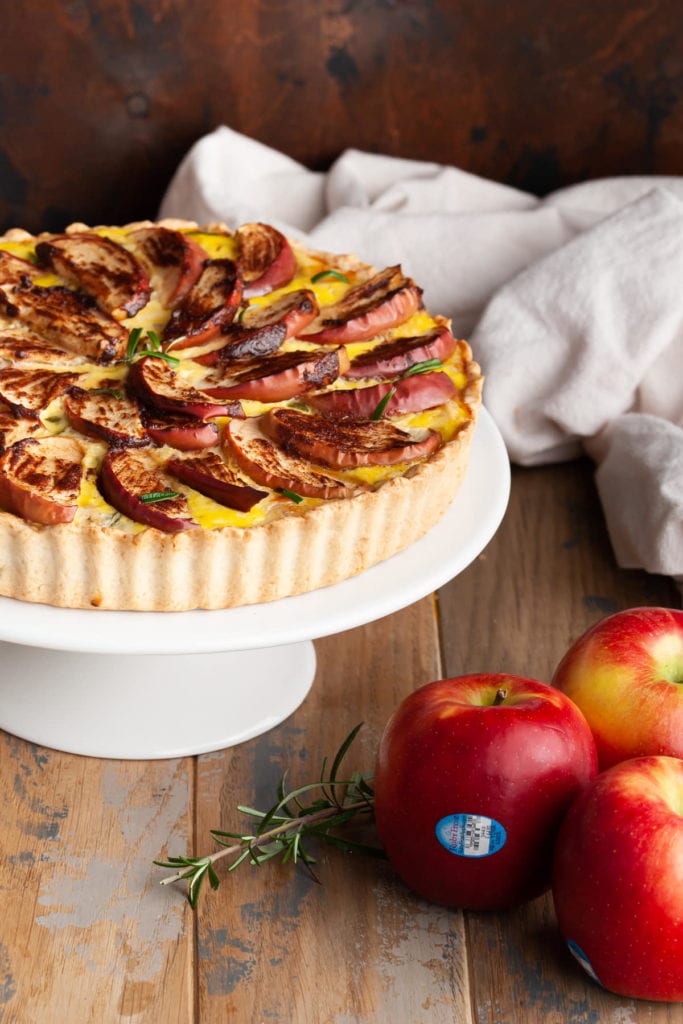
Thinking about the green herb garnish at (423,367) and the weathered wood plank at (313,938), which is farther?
the green herb garnish at (423,367)

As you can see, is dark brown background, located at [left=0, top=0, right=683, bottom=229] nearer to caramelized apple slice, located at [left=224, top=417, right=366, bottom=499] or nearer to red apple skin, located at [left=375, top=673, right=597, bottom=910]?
caramelized apple slice, located at [left=224, top=417, right=366, bottom=499]

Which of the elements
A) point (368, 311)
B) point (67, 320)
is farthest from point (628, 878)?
point (67, 320)

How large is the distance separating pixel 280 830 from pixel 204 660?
472 millimetres

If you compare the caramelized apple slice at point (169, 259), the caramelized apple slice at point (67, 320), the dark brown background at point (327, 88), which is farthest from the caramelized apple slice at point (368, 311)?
the dark brown background at point (327, 88)

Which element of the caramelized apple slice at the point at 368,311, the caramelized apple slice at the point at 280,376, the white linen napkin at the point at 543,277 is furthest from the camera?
the white linen napkin at the point at 543,277

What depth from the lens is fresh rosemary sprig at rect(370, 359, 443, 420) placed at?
2.44 metres

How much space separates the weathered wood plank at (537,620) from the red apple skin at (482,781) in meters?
0.08

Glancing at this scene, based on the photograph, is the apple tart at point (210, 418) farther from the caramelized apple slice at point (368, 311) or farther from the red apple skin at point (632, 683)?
the red apple skin at point (632, 683)

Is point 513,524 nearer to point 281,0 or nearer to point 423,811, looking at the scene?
point 423,811

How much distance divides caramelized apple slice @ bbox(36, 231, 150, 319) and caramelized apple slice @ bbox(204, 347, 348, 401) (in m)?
0.30

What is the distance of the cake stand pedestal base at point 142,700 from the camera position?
2459 mm

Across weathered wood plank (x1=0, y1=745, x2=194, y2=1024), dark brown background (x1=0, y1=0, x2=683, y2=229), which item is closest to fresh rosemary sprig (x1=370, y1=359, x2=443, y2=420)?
weathered wood plank (x1=0, y1=745, x2=194, y2=1024)

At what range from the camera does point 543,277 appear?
10.9 feet

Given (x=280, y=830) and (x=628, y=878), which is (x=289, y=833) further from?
(x=628, y=878)
